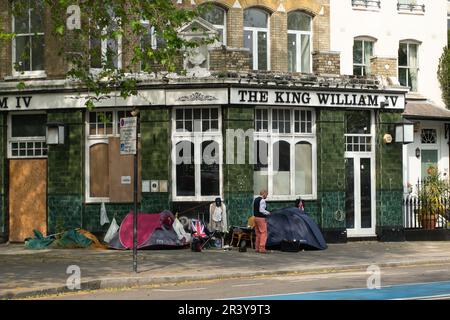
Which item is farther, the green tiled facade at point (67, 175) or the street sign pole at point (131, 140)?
the green tiled facade at point (67, 175)

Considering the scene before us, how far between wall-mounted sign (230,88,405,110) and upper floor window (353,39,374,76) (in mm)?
A: 2403

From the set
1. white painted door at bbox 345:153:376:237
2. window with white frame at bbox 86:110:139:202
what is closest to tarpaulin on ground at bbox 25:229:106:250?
window with white frame at bbox 86:110:139:202

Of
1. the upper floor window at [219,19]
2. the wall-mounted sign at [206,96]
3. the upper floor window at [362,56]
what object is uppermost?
the upper floor window at [219,19]

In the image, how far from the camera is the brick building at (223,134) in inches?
901

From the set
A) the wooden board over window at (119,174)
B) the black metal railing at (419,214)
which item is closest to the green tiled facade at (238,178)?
the wooden board over window at (119,174)

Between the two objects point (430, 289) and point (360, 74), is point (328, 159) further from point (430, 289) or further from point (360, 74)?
point (430, 289)

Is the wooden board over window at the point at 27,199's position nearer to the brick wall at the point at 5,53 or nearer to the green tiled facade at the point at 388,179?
the brick wall at the point at 5,53

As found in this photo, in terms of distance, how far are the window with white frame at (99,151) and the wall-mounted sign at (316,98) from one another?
11.6ft

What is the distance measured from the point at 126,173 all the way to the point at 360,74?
29.3 feet

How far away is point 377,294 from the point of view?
13.0m

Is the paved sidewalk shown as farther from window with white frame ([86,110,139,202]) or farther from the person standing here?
window with white frame ([86,110,139,202])

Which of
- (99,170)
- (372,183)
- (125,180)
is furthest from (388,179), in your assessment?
(99,170)
